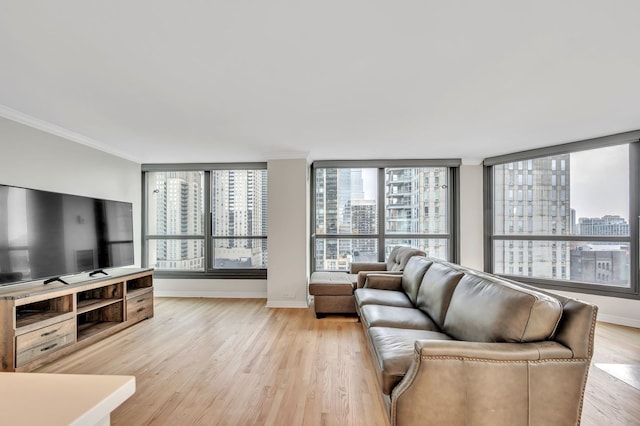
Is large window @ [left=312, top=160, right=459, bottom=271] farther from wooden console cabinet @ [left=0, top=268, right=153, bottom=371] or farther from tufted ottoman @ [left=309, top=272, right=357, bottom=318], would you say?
wooden console cabinet @ [left=0, top=268, right=153, bottom=371]

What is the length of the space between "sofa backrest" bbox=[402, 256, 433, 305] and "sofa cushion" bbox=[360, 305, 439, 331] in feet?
0.87

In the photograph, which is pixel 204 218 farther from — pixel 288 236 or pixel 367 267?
pixel 367 267

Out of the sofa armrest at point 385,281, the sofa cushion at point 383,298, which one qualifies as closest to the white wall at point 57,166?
the sofa cushion at point 383,298

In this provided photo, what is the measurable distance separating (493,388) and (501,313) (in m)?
0.41

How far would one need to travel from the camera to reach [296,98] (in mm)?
Result: 2596

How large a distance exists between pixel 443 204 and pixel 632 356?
9.62ft

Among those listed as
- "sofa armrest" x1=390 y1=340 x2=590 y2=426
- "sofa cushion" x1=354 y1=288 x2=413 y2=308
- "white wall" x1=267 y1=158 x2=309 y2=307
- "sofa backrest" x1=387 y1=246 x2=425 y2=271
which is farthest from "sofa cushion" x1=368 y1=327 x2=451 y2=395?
"white wall" x1=267 y1=158 x2=309 y2=307

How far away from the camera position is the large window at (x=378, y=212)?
5.13 m

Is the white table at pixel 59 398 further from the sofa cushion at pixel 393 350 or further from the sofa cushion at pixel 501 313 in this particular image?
the sofa cushion at pixel 501 313

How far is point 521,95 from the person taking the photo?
2523mm

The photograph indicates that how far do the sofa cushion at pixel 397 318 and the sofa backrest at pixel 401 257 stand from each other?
1186 millimetres

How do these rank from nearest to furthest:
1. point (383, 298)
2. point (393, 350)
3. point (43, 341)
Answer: point (393, 350), point (43, 341), point (383, 298)

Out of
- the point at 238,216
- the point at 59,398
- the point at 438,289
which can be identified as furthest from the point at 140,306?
the point at 59,398

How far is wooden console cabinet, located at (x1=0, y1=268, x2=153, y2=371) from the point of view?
241 centimetres
